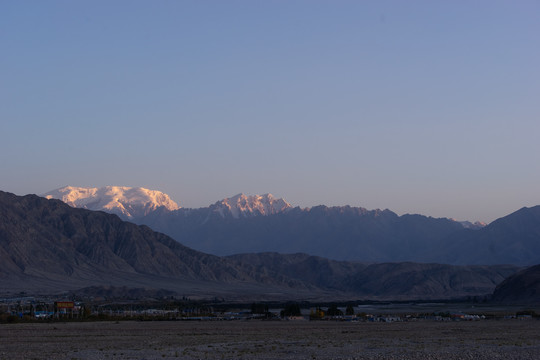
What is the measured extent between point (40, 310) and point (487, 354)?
101 m

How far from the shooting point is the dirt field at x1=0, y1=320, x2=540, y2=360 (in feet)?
182

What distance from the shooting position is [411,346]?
63.0 meters

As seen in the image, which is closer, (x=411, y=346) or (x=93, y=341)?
(x=411, y=346)

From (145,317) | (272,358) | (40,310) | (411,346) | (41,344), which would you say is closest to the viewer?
(272,358)

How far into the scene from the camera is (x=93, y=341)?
70875 millimetres

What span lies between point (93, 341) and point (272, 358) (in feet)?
77.8

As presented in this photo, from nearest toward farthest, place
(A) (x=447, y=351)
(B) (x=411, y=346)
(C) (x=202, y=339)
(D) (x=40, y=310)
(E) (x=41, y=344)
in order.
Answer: (A) (x=447, y=351) < (B) (x=411, y=346) < (E) (x=41, y=344) < (C) (x=202, y=339) < (D) (x=40, y=310)

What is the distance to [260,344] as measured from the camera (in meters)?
66.1

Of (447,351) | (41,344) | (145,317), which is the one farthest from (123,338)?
(145,317)

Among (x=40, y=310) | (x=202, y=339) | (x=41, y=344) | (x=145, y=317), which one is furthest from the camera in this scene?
(x=40, y=310)

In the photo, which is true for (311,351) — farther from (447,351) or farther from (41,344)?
(41,344)

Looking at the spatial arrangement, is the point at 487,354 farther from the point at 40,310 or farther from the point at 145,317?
the point at 40,310

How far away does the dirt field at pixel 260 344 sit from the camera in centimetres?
5544

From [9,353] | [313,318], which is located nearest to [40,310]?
[313,318]
